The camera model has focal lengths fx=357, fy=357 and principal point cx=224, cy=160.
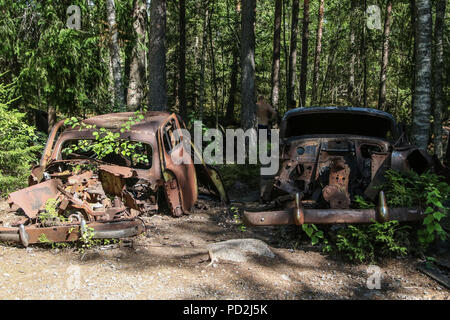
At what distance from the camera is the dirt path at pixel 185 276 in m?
3.56

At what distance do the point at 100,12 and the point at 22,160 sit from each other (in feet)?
23.7

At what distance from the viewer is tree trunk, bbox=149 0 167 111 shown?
9.92 meters

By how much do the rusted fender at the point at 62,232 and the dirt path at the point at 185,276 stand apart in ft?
0.68

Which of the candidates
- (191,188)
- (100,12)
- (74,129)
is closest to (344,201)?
(191,188)

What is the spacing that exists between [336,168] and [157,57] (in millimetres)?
6877

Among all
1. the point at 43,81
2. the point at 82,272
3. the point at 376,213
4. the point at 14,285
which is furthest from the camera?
the point at 43,81

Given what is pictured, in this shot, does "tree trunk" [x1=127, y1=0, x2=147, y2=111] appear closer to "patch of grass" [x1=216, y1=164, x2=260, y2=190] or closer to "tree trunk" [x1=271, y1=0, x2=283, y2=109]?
"patch of grass" [x1=216, y1=164, x2=260, y2=190]

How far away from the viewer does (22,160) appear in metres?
7.46

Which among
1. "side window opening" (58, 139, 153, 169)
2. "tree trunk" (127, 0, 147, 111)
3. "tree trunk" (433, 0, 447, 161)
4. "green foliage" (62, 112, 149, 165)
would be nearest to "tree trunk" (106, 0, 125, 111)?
"tree trunk" (127, 0, 147, 111)

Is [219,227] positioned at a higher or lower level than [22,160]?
lower

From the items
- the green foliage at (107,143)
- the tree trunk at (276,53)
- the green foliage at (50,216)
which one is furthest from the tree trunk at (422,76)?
the tree trunk at (276,53)

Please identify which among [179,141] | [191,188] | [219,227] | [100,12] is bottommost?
[219,227]

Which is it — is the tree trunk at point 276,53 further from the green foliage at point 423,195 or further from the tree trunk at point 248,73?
the green foliage at point 423,195

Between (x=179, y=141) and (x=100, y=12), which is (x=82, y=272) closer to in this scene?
(x=179, y=141)
